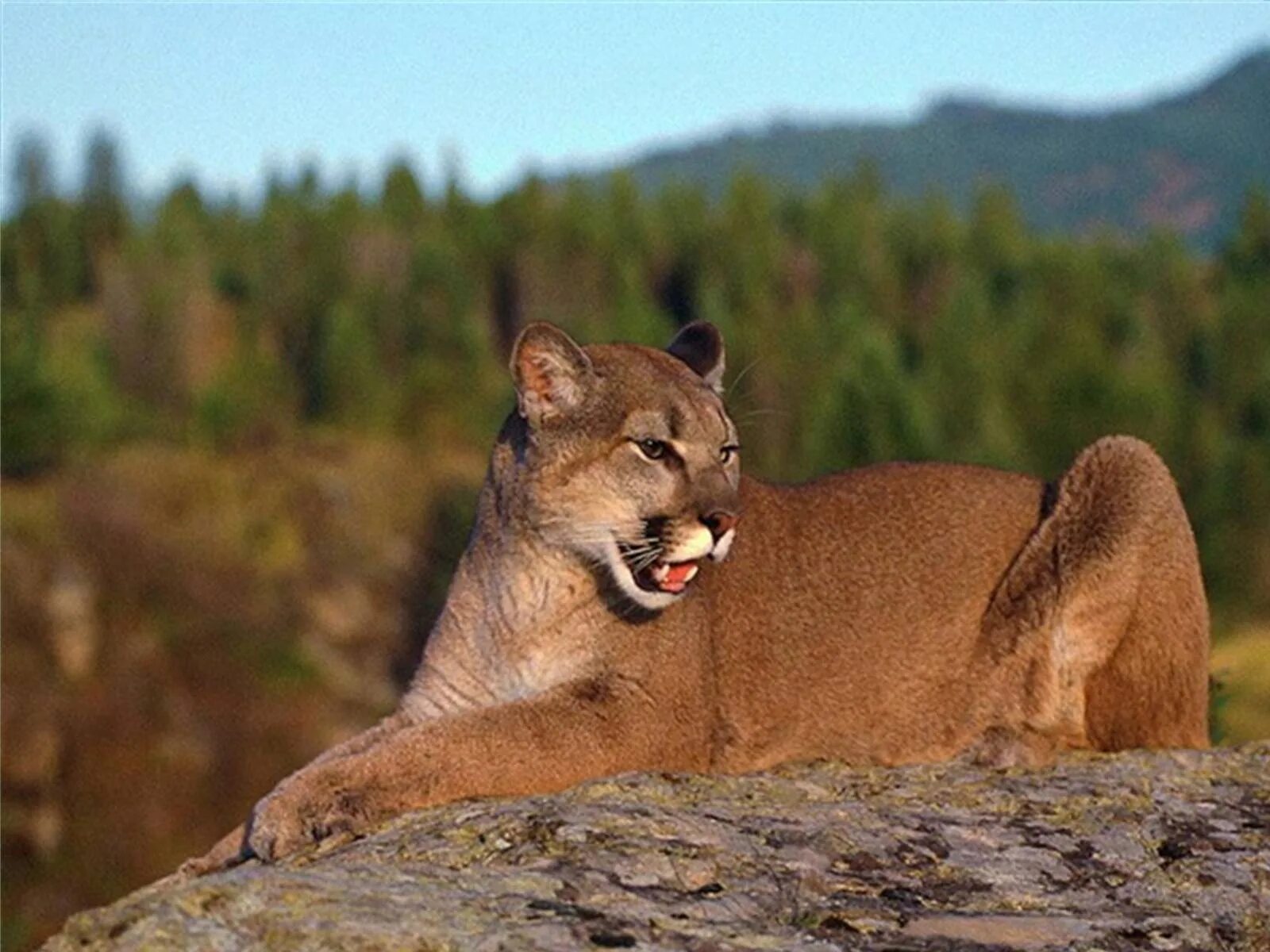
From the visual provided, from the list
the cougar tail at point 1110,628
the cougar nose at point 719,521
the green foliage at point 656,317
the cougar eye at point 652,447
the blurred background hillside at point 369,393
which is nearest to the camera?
the cougar nose at point 719,521

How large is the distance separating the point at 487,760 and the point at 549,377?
199cm

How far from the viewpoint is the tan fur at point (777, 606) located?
367 inches

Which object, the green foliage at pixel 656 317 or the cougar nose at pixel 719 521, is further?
the green foliage at pixel 656 317

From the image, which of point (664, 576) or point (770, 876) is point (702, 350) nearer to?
point (664, 576)

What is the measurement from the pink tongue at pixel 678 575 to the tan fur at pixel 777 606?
0.08 m

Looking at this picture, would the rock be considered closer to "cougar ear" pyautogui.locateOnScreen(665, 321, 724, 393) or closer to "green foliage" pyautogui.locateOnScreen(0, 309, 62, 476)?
"cougar ear" pyautogui.locateOnScreen(665, 321, 724, 393)

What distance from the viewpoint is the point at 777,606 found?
1010 centimetres

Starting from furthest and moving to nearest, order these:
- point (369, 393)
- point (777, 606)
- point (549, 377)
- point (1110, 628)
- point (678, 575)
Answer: point (369, 393)
point (777, 606)
point (1110, 628)
point (549, 377)
point (678, 575)

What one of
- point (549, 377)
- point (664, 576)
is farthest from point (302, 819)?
point (549, 377)

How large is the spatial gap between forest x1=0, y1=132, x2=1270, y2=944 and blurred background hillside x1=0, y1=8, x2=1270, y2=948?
A: 16 cm

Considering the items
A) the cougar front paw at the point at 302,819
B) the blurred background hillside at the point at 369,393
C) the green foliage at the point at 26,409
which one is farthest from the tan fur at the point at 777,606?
the green foliage at the point at 26,409

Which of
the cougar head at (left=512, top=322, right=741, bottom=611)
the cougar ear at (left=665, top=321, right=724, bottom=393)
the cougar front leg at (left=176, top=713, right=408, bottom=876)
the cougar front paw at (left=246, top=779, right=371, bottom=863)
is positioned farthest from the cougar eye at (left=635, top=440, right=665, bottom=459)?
the cougar front paw at (left=246, top=779, right=371, bottom=863)

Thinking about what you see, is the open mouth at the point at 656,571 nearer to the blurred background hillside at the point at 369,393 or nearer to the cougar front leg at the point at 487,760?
the cougar front leg at the point at 487,760

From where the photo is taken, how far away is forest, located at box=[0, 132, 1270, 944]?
154 feet
